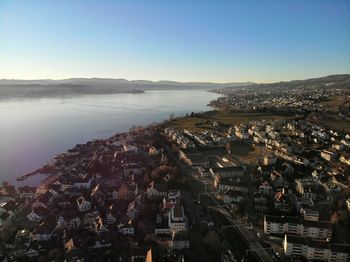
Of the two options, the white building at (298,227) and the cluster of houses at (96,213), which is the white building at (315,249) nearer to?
the white building at (298,227)

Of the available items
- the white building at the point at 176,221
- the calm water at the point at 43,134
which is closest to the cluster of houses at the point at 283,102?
the calm water at the point at 43,134

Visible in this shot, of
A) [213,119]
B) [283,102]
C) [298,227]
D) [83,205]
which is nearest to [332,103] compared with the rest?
[283,102]

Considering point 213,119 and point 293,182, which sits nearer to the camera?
point 293,182

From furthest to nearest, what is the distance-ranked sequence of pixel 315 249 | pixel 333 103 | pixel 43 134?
pixel 333 103 < pixel 43 134 < pixel 315 249

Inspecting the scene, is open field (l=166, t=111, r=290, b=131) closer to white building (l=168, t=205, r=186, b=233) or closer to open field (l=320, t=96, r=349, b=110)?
open field (l=320, t=96, r=349, b=110)

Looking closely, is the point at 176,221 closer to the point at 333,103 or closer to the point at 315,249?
the point at 315,249

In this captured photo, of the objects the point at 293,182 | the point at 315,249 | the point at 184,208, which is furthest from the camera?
the point at 293,182
